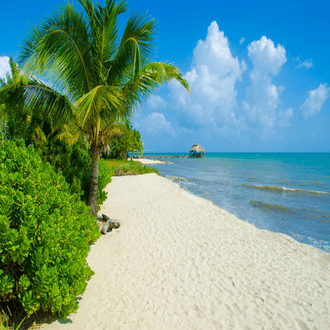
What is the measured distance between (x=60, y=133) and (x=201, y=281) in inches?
250

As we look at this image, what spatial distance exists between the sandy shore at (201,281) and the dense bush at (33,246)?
78 centimetres

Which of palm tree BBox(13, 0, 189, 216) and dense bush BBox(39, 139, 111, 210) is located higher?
palm tree BBox(13, 0, 189, 216)

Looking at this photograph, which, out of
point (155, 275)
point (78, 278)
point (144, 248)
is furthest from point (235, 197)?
point (78, 278)

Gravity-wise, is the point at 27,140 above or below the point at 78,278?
above

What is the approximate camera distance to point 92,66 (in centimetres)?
591

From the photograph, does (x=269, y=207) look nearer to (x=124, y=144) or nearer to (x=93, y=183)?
(x=93, y=183)

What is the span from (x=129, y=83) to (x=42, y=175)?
4023mm

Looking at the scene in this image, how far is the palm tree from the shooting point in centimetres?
518

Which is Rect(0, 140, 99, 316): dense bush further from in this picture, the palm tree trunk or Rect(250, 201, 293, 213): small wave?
Rect(250, 201, 293, 213): small wave

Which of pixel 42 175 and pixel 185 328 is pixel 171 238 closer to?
Result: pixel 185 328

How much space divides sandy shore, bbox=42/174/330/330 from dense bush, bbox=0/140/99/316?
78cm

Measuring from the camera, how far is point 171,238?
6.66 metres

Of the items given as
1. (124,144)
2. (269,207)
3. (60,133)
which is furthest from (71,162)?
(124,144)

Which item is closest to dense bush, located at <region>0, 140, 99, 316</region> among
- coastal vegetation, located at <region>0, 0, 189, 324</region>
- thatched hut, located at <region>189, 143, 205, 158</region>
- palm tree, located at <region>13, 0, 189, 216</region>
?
coastal vegetation, located at <region>0, 0, 189, 324</region>
